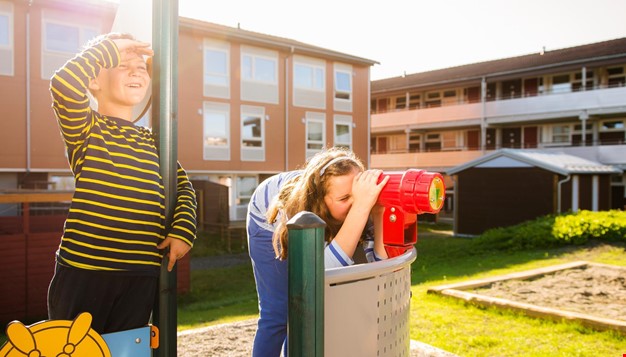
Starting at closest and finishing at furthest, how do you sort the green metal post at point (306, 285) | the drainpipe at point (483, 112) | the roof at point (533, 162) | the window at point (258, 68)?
the green metal post at point (306, 285)
the roof at point (533, 162)
the window at point (258, 68)
the drainpipe at point (483, 112)

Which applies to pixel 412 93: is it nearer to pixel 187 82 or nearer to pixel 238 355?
pixel 187 82

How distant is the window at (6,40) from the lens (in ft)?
55.4

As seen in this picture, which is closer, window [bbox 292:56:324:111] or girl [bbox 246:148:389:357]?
girl [bbox 246:148:389:357]

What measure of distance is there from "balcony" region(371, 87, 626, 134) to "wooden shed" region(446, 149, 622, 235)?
20.0 ft

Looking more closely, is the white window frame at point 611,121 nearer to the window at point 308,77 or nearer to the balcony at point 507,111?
the balcony at point 507,111

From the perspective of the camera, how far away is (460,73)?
1318 inches

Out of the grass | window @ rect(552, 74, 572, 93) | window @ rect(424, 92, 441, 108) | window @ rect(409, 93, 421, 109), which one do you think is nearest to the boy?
the grass

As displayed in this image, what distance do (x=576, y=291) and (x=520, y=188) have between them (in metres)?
13.1

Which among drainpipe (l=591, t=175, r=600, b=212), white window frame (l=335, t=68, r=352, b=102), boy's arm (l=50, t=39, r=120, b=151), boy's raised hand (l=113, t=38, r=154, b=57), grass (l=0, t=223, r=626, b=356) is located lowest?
grass (l=0, t=223, r=626, b=356)

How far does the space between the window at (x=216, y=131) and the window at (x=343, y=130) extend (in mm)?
6103

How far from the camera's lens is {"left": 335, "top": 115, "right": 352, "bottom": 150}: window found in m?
26.0

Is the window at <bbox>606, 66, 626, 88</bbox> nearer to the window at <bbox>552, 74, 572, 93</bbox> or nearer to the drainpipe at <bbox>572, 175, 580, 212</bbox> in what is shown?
the window at <bbox>552, 74, 572, 93</bbox>

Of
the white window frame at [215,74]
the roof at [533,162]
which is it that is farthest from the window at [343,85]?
the roof at [533,162]

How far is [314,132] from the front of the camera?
25.2 m
